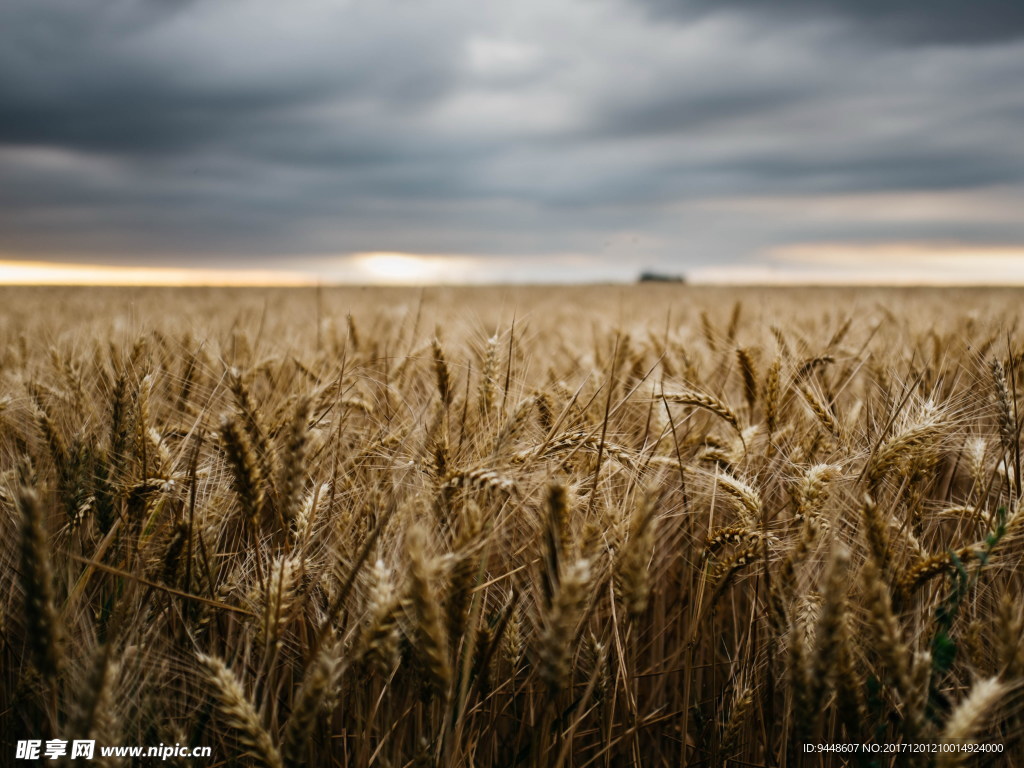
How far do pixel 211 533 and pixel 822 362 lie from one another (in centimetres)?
210


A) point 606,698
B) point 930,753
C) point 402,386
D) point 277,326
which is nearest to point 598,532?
point 606,698

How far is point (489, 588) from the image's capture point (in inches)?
54.6

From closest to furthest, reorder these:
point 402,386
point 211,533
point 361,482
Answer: point 211,533
point 361,482
point 402,386

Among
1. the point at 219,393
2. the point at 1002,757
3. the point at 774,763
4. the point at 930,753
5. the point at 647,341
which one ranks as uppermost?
the point at 647,341

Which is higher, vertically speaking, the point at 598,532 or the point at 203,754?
the point at 598,532

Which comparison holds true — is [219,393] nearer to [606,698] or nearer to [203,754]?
[203,754]

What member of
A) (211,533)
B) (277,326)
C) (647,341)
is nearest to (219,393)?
(211,533)

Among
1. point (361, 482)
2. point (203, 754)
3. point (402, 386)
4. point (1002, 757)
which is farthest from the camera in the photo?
point (402, 386)

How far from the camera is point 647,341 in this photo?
301 centimetres

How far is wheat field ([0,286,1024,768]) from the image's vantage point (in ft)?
2.77

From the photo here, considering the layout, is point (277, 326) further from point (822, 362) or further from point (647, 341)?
point (822, 362)

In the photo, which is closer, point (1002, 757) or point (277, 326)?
point (1002, 757)

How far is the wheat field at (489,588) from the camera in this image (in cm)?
84

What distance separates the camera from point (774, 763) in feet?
4.40
